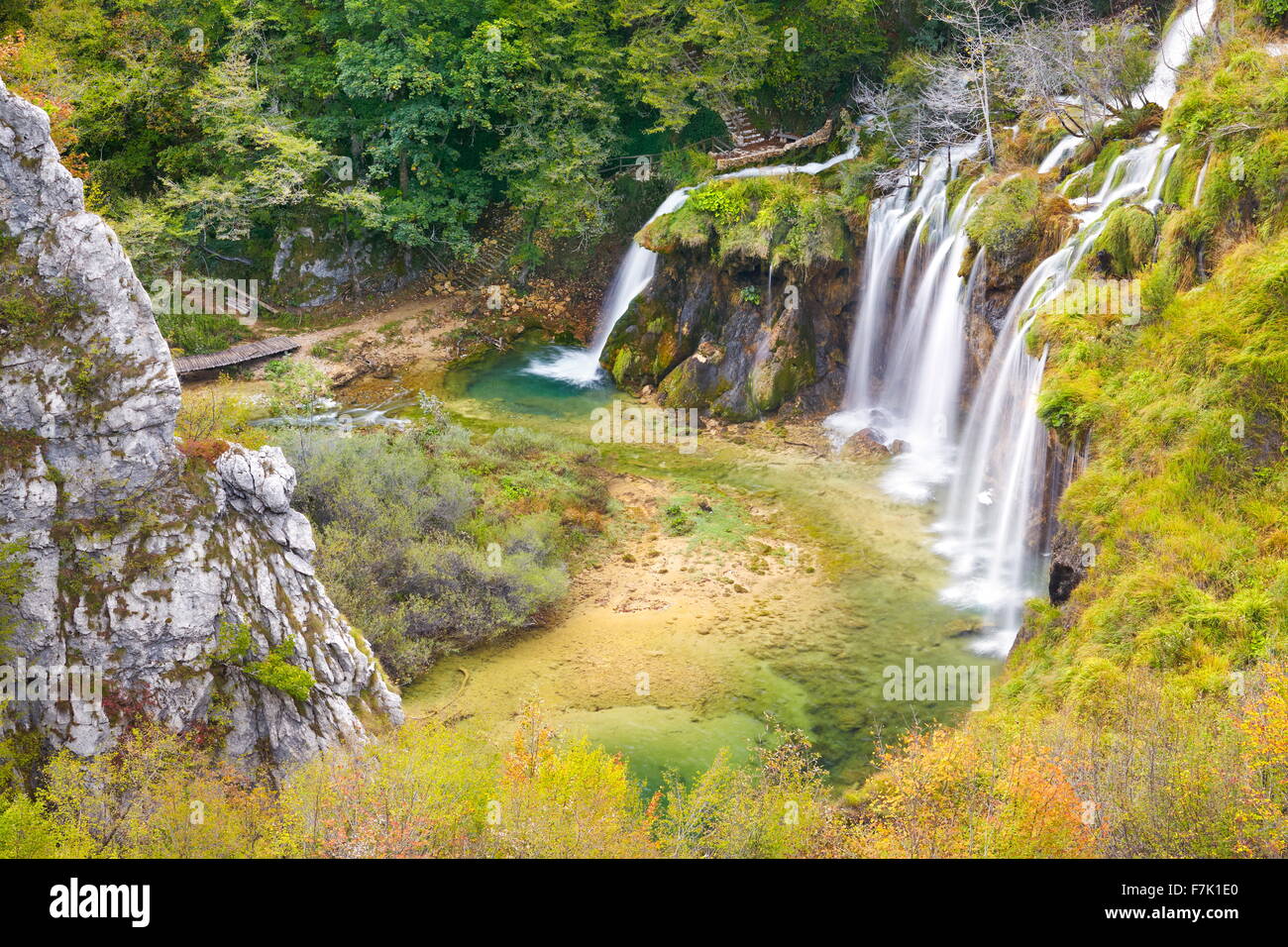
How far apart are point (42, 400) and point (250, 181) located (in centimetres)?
1874

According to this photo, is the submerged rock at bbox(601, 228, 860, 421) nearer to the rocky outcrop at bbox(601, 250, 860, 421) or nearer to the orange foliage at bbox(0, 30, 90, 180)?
the rocky outcrop at bbox(601, 250, 860, 421)

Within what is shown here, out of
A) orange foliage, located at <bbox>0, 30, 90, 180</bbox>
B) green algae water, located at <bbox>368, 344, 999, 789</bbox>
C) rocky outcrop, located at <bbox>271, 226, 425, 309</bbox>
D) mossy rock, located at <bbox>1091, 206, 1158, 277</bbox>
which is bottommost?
green algae water, located at <bbox>368, 344, 999, 789</bbox>

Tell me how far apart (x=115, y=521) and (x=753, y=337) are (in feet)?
57.3

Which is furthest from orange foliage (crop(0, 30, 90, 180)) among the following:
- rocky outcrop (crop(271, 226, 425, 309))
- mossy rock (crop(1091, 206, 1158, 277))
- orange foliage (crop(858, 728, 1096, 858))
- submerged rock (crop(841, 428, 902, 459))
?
mossy rock (crop(1091, 206, 1158, 277))

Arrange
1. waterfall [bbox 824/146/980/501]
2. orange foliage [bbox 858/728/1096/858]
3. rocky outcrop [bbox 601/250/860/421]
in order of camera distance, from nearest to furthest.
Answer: orange foliage [bbox 858/728/1096/858]
waterfall [bbox 824/146/980/501]
rocky outcrop [bbox 601/250/860/421]

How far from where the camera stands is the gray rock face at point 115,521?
436 inches

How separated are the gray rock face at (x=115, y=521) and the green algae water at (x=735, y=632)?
3.12m

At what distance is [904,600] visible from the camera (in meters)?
17.4

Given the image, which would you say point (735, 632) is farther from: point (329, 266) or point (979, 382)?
point (329, 266)

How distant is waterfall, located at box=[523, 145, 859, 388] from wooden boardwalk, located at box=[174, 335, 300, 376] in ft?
22.9

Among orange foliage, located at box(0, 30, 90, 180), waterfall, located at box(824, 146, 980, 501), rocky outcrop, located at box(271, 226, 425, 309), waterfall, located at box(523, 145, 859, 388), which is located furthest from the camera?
rocky outcrop, located at box(271, 226, 425, 309)

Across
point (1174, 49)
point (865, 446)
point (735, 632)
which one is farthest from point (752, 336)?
point (1174, 49)

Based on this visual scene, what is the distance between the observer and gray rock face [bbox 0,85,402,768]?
36.3ft

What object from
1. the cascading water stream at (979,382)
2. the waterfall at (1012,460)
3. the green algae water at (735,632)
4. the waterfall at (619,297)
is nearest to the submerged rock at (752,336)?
the cascading water stream at (979,382)
